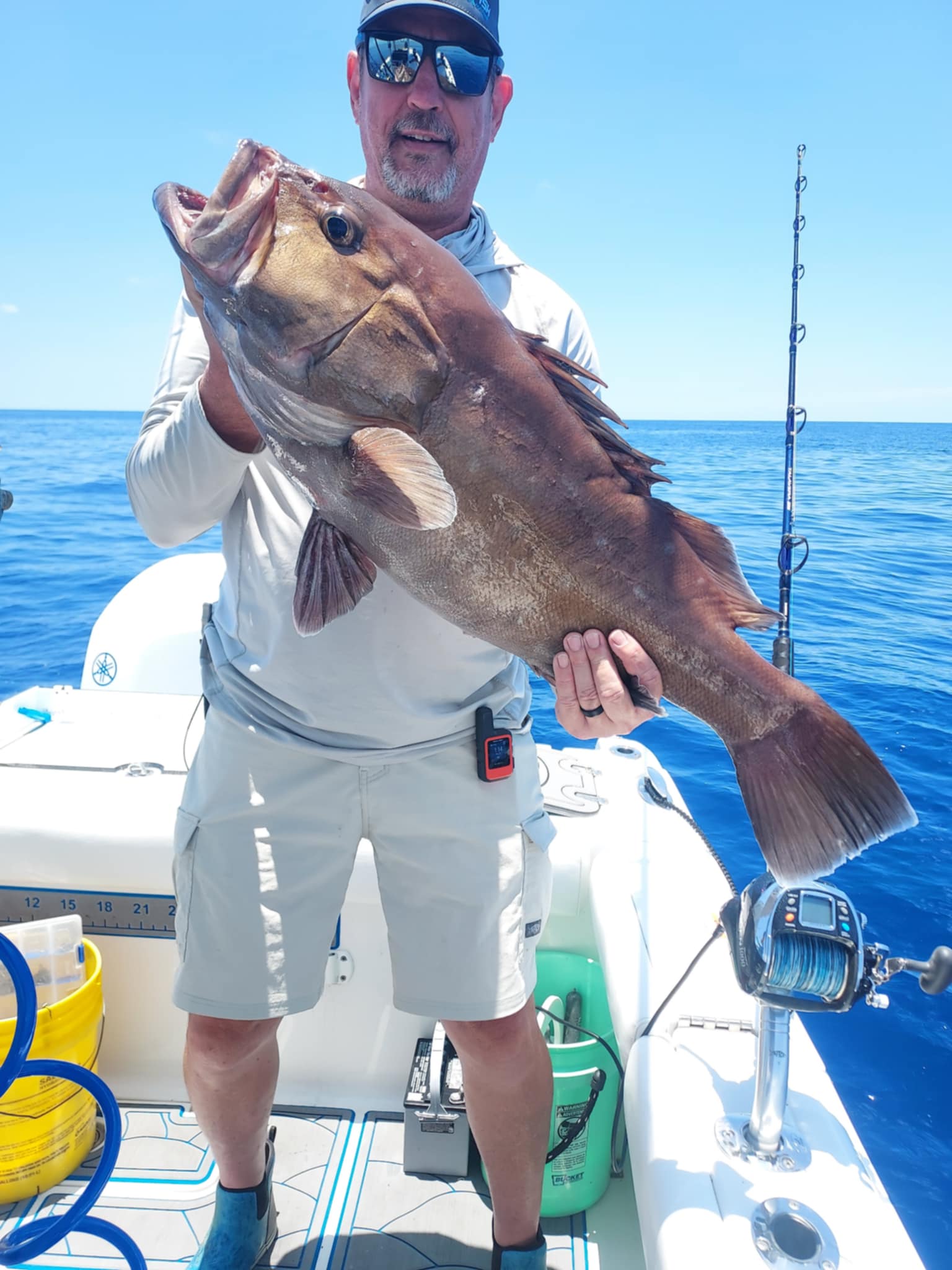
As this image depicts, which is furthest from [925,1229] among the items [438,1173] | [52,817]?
[52,817]

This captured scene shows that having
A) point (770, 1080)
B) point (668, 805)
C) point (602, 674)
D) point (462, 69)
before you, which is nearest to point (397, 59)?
point (462, 69)

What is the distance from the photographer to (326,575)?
1.91 metres

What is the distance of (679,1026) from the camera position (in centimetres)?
253

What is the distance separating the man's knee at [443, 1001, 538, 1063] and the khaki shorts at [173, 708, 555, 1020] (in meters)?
0.07

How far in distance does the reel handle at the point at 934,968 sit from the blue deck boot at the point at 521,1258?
1410 mm

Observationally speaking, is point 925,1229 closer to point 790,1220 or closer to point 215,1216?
point 790,1220

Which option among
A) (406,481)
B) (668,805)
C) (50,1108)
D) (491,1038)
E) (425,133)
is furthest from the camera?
(668,805)

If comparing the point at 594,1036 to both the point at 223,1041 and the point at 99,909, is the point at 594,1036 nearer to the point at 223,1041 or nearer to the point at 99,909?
the point at 223,1041

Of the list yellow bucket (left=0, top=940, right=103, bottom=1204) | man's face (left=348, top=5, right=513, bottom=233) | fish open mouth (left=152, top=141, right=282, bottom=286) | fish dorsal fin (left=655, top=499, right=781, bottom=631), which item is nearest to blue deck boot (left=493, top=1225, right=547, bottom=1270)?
yellow bucket (left=0, top=940, right=103, bottom=1204)

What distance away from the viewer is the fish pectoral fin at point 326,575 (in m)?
1.90

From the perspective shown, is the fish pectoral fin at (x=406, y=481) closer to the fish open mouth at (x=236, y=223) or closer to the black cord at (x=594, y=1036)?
the fish open mouth at (x=236, y=223)

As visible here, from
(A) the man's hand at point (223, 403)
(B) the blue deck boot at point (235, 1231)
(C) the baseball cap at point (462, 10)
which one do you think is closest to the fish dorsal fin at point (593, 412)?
(A) the man's hand at point (223, 403)

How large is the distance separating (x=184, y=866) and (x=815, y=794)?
1.64 meters

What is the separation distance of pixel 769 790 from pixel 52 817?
104 inches
